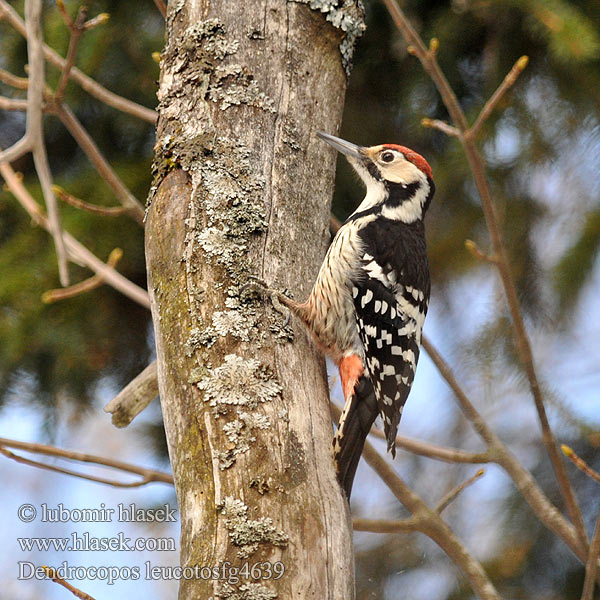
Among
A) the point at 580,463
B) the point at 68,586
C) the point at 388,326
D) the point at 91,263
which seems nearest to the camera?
the point at 68,586

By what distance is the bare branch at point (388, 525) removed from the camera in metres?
2.56

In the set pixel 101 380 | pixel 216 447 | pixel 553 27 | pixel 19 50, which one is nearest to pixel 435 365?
pixel 216 447

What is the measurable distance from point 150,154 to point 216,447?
2.22 metres

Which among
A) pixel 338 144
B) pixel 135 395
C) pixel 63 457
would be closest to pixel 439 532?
pixel 135 395

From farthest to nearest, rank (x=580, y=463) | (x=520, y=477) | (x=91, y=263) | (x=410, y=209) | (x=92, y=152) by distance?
(x=410, y=209)
(x=91, y=263)
(x=92, y=152)
(x=520, y=477)
(x=580, y=463)

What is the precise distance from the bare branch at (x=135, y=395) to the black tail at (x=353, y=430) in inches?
25.7

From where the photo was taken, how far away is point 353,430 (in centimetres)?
250

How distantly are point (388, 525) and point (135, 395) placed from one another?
94 cm

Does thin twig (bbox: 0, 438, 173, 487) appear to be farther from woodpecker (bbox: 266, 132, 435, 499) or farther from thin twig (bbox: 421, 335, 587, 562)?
thin twig (bbox: 421, 335, 587, 562)

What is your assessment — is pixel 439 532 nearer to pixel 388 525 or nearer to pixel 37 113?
pixel 388 525

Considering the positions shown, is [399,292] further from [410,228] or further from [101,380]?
[101,380]

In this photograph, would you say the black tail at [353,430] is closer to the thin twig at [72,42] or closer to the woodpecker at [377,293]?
the woodpecker at [377,293]

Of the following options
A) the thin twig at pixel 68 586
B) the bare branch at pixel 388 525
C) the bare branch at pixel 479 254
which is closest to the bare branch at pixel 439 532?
the bare branch at pixel 388 525

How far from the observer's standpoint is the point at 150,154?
3979mm
